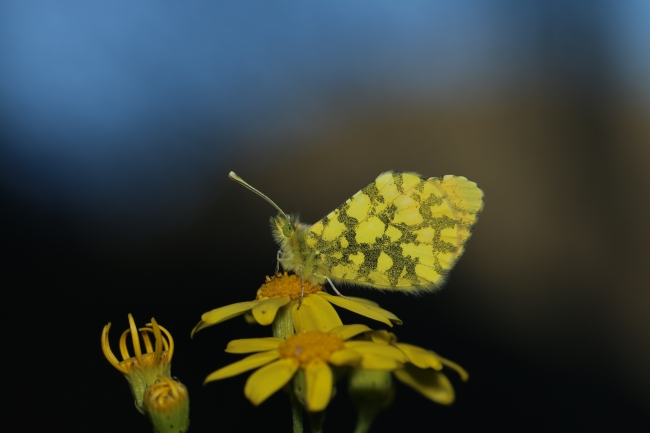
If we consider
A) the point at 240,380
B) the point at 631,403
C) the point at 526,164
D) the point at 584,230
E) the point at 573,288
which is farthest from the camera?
the point at 526,164

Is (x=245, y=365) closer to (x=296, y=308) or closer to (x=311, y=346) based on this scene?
(x=311, y=346)

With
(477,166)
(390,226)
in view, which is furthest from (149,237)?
(390,226)

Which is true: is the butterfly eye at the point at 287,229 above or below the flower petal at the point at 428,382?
above

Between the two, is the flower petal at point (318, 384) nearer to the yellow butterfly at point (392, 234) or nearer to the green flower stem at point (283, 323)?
the green flower stem at point (283, 323)

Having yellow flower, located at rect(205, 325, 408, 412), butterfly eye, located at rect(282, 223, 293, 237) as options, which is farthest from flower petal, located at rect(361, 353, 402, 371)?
butterfly eye, located at rect(282, 223, 293, 237)

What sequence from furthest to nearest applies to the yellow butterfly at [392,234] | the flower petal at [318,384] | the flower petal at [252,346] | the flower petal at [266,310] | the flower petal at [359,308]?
the yellow butterfly at [392,234] < the flower petal at [359,308] < the flower petal at [266,310] < the flower petal at [252,346] < the flower petal at [318,384]

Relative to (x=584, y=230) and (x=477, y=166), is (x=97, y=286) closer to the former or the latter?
(x=477, y=166)

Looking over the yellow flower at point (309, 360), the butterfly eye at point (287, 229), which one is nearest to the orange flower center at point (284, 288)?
the butterfly eye at point (287, 229)
